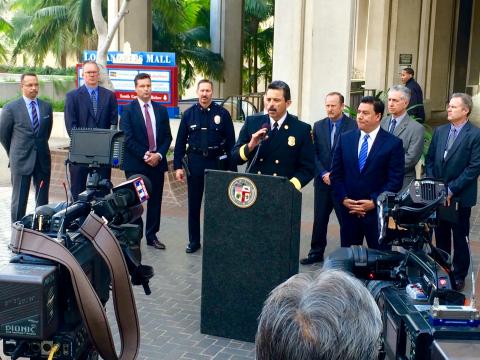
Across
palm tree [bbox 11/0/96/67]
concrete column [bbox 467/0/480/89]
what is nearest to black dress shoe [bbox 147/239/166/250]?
palm tree [bbox 11/0/96/67]

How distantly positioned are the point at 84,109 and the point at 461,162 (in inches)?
177

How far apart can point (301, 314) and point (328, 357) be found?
13 centimetres

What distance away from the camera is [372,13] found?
1934cm

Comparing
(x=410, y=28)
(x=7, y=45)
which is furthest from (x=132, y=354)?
(x=7, y=45)

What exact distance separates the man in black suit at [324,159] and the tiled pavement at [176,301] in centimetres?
29

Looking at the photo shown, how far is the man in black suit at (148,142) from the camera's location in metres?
7.88

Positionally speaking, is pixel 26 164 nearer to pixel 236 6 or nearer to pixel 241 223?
pixel 241 223

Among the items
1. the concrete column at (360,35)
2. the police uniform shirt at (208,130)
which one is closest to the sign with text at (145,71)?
the police uniform shirt at (208,130)

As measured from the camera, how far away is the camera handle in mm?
2844

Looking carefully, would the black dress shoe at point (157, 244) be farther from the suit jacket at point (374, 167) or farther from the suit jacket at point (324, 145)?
the suit jacket at point (374, 167)

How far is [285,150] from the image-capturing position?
20.5 feet

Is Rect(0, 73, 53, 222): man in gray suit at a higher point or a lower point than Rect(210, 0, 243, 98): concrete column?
lower

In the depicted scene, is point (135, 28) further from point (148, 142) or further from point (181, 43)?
point (148, 142)

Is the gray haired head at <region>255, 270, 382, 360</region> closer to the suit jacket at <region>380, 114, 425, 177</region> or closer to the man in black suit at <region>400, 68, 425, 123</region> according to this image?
the suit jacket at <region>380, 114, 425, 177</region>
